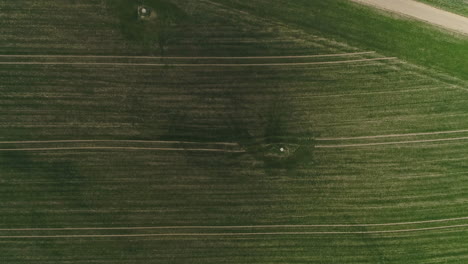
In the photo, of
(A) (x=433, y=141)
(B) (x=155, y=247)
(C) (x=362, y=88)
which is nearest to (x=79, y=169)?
(B) (x=155, y=247)

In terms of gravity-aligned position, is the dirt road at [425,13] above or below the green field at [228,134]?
above

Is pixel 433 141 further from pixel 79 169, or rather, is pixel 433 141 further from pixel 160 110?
pixel 79 169

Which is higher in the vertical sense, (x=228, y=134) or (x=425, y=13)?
(x=425, y=13)

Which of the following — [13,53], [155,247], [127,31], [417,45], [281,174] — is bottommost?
[155,247]

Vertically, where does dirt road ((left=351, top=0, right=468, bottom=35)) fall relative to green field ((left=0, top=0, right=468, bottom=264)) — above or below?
above
